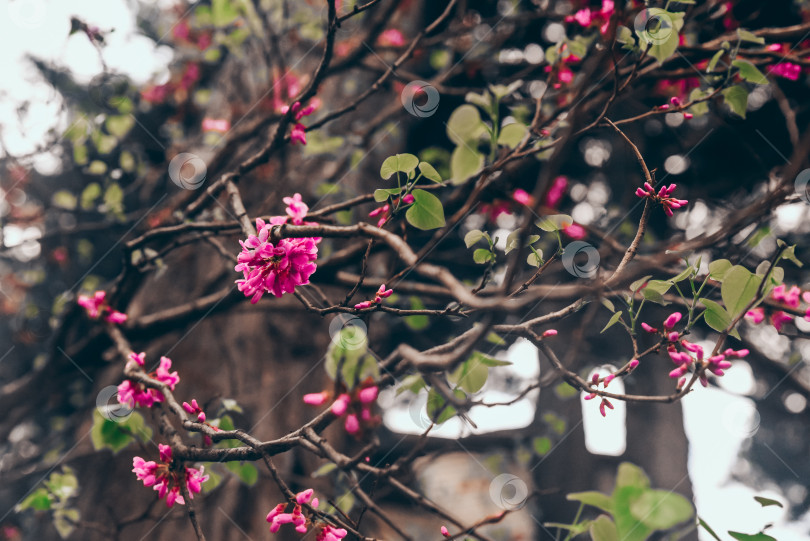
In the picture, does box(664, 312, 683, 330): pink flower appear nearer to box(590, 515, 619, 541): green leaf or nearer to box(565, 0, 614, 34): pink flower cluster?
box(590, 515, 619, 541): green leaf

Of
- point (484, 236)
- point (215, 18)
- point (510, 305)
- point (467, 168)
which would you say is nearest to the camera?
point (510, 305)

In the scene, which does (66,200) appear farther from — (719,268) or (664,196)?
(719,268)

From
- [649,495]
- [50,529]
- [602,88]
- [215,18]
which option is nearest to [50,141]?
[215,18]

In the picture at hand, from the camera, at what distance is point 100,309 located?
180 centimetres

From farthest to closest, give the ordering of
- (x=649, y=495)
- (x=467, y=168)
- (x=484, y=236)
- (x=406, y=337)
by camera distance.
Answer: (x=406, y=337) → (x=484, y=236) → (x=467, y=168) → (x=649, y=495)

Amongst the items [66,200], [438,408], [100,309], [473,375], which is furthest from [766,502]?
[66,200]

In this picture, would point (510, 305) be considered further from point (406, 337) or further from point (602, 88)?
point (406, 337)

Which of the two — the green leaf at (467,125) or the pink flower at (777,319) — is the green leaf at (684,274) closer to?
the green leaf at (467,125)

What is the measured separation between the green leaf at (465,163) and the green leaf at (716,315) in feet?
1.58

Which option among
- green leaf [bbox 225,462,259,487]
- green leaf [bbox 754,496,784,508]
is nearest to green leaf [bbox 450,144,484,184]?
green leaf [bbox 754,496,784,508]

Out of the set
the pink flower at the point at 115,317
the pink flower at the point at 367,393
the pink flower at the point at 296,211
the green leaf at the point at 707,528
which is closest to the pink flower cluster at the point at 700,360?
the green leaf at the point at 707,528

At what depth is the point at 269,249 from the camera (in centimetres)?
96

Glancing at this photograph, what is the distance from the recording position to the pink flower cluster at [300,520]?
973mm

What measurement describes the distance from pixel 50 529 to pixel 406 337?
183cm
